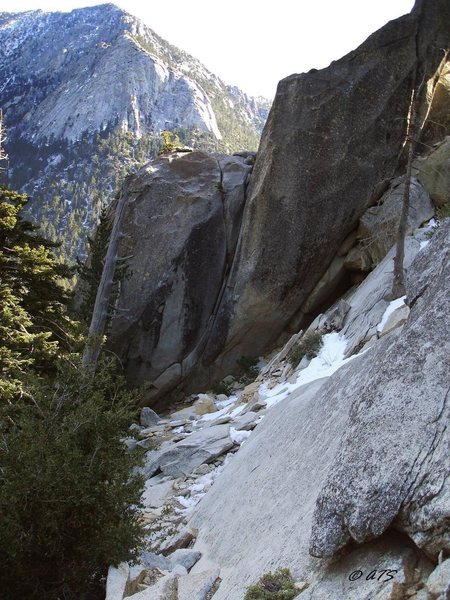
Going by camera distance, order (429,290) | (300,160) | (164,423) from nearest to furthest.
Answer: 1. (429,290)
2. (164,423)
3. (300,160)

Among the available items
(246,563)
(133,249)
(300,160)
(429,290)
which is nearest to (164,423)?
(133,249)

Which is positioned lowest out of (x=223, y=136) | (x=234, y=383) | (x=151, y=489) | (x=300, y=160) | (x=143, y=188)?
(x=234, y=383)

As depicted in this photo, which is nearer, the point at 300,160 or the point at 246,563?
the point at 246,563

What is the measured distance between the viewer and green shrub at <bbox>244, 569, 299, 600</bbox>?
4.85m

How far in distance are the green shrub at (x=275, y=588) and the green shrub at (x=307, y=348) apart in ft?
38.9

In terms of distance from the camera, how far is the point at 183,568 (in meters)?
7.54

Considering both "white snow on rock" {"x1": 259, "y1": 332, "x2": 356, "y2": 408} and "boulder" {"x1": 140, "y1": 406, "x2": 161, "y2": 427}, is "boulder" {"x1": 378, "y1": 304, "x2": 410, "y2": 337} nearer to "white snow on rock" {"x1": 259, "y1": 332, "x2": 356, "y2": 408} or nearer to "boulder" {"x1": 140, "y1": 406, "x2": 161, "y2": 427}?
"white snow on rock" {"x1": 259, "y1": 332, "x2": 356, "y2": 408}

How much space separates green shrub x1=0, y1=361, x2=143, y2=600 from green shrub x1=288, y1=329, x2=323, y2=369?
9650mm

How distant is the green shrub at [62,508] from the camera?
7062 mm

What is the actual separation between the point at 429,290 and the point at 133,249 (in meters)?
20.3

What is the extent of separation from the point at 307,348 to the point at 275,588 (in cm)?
1248

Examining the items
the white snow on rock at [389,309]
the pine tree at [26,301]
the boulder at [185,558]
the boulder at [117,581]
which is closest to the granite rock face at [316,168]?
the white snow on rock at [389,309]

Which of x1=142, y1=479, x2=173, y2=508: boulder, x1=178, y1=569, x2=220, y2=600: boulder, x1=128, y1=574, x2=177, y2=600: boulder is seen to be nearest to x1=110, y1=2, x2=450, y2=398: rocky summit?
x1=142, y1=479, x2=173, y2=508: boulder

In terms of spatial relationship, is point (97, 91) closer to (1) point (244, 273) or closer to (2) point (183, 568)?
(1) point (244, 273)
